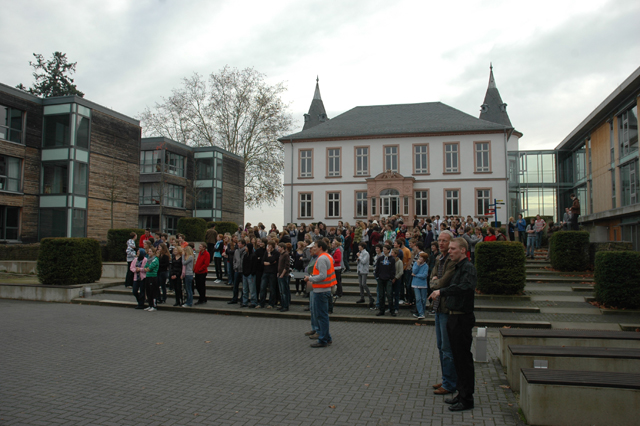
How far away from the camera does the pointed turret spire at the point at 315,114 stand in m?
51.4

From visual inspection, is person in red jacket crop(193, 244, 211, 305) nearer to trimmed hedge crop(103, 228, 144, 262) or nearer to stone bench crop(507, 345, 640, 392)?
stone bench crop(507, 345, 640, 392)

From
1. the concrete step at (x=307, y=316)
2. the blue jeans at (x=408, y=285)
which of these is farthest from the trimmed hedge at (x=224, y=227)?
the blue jeans at (x=408, y=285)

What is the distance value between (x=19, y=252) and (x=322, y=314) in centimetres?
2035

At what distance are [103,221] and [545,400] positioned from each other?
31582mm

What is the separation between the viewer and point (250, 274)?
1327cm

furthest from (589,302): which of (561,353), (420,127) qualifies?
(420,127)

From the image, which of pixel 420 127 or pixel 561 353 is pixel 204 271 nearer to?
pixel 561 353

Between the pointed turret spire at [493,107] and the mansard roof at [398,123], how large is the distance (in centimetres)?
1225

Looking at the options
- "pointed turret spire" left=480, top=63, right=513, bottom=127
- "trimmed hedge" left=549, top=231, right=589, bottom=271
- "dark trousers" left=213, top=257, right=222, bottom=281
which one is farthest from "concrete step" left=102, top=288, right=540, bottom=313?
"pointed turret spire" left=480, top=63, right=513, bottom=127

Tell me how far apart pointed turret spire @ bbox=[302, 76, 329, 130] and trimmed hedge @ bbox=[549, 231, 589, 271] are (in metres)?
37.3

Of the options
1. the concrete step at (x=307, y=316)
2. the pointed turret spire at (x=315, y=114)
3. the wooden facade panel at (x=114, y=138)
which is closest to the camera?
the concrete step at (x=307, y=316)

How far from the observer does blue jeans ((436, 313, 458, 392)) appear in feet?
18.6

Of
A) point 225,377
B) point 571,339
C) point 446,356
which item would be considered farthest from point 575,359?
point 225,377

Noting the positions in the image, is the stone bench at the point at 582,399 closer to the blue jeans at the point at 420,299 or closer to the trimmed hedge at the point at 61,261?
the blue jeans at the point at 420,299
